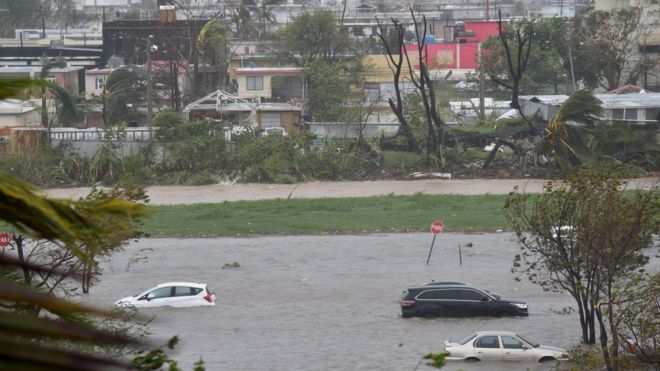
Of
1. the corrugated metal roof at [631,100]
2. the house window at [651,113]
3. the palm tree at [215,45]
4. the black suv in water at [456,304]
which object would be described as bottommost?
the black suv in water at [456,304]

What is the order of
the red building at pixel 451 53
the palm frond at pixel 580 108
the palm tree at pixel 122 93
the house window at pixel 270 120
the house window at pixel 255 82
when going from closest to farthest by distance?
1. the palm frond at pixel 580 108
2. the palm tree at pixel 122 93
3. the house window at pixel 270 120
4. the house window at pixel 255 82
5. the red building at pixel 451 53

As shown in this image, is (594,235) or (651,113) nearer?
(594,235)

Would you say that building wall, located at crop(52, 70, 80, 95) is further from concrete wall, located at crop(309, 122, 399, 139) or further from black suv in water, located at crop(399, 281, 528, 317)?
black suv in water, located at crop(399, 281, 528, 317)

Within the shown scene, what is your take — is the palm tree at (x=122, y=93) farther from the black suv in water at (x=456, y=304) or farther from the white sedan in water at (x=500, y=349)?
the white sedan in water at (x=500, y=349)

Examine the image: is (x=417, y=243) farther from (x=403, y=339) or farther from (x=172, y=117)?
(x=172, y=117)

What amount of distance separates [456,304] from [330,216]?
7775 millimetres

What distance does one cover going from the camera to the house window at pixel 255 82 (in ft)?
112

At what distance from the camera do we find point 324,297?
45.1ft

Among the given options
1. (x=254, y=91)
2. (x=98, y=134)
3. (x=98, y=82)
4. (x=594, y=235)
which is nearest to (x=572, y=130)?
(x=98, y=134)

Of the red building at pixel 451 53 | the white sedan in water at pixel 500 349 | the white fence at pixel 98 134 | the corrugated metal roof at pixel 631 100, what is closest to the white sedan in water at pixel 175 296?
the white sedan in water at pixel 500 349

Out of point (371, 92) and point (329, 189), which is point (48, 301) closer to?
point (329, 189)

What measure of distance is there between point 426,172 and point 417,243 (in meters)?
7.79

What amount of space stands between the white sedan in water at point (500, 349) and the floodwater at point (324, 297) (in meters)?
0.09

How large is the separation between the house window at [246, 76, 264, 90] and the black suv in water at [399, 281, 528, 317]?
21948 mm
